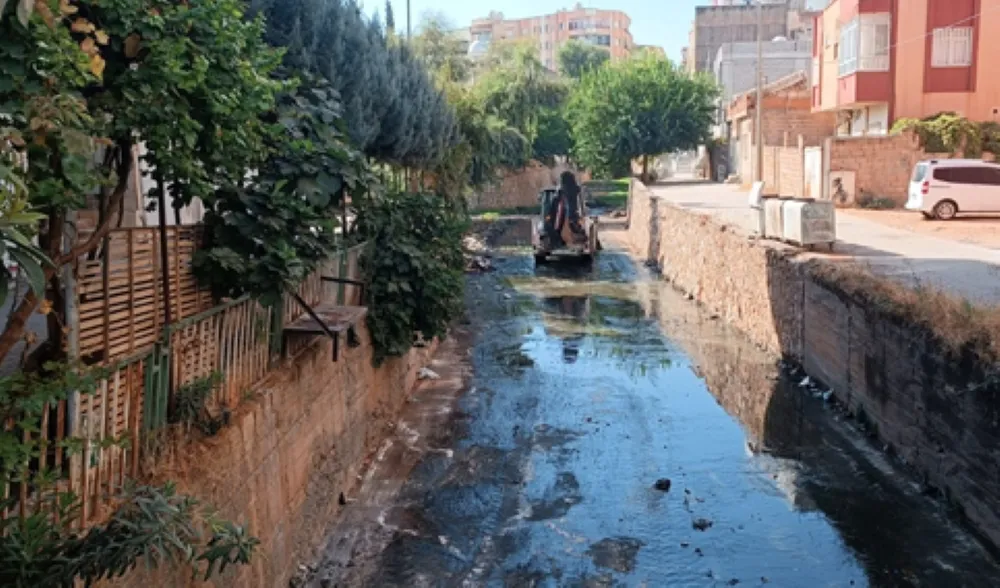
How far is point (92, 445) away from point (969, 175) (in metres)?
25.4

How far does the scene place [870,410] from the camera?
43.7 feet

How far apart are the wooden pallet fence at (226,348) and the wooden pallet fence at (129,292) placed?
0.16 meters

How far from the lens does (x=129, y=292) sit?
20.7 ft

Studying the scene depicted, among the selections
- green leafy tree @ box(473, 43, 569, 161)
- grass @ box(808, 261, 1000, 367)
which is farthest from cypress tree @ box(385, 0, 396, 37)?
green leafy tree @ box(473, 43, 569, 161)

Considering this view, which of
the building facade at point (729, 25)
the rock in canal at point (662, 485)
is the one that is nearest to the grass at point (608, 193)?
the building facade at point (729, 25)

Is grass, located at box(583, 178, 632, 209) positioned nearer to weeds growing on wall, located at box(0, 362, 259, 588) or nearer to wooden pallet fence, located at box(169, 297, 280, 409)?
A: wooden pallet fence, located at box(169, 297, 280, 409)

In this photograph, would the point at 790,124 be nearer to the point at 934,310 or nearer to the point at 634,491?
the point at 934,310

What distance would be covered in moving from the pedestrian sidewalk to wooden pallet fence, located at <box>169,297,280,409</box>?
9.02 m

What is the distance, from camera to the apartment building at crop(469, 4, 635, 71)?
134 m

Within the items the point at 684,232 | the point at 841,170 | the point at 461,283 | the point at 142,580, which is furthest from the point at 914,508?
the point at 841,170

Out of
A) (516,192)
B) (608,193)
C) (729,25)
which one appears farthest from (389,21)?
(729,25)

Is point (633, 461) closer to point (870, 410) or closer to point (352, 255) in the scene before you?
point (870, 410)

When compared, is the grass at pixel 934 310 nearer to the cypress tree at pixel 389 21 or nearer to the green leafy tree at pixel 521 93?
the cypress tree at pixel 389 21

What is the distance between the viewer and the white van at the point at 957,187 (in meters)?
25.9
